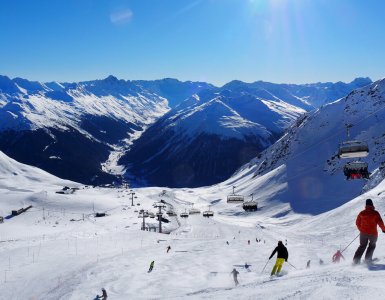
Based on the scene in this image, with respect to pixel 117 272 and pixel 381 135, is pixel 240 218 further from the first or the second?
pixel 117 272

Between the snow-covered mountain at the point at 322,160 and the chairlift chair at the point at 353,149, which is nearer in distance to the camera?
the chairlift chair at the point at 353,149

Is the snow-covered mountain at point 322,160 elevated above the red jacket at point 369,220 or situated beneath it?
elevated above

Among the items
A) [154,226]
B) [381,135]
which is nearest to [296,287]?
[154,226]

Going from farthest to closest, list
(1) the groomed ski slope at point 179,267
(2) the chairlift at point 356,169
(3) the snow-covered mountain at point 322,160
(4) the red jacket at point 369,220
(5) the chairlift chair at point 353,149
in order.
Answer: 1. (3) the snow-covered mountain at point 322,160
2. (2) the chairlift at point 356,169
3. (5) the chairlift chair at point 353,149
4. (4) the red jacket at point 369,220
5. (1) the groomed ski slope at point 179,267

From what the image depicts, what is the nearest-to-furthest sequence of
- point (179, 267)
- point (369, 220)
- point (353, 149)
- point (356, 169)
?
1. point (369, 220)
2. point (179, 267)
3. point (353, 149)
4. point (356, 169)

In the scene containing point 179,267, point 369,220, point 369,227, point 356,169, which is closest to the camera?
point 369,220

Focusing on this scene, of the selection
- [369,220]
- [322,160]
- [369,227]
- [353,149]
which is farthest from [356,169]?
[322,160]

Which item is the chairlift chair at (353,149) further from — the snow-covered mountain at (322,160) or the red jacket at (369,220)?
the snow-covered mountain at (322,160)

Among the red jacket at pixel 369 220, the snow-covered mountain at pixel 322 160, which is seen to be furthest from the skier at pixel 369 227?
the snow-covered mountain at pixel 322 160

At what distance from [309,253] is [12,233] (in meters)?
61.2

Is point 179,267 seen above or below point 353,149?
below

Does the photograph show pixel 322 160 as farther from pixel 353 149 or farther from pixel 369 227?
pixel 369 227

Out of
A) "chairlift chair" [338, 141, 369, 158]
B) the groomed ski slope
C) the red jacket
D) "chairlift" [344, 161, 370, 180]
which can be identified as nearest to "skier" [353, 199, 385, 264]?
the red jacket

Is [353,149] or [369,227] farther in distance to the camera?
[353,149]
